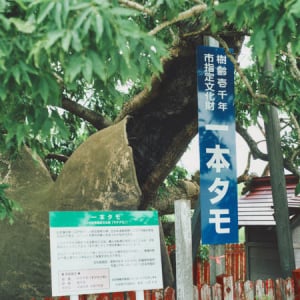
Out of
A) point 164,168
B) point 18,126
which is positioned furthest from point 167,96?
point 18,126

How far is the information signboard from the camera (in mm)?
A: 4172

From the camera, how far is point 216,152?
6020mm

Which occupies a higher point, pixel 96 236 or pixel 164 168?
pixel 164 168

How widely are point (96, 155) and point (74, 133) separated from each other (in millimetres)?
2389

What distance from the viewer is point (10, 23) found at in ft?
9.75

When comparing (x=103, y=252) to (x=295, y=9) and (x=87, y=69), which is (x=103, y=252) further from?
(x=295, y=9)

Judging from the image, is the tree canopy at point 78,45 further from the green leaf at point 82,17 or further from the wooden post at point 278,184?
the wooden post at point 278,184

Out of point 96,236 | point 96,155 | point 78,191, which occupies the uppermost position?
point 96,155

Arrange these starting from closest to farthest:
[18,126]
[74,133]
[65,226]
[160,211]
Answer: [18,126] < [65,226] < [74,133] < [160,211]

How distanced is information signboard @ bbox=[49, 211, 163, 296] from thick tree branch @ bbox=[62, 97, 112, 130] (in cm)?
274

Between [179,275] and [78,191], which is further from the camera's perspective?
[78,191]

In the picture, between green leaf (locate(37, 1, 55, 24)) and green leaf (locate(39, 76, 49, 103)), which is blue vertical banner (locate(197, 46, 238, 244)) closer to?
green leaf (locate(39, 76, 49, 103))

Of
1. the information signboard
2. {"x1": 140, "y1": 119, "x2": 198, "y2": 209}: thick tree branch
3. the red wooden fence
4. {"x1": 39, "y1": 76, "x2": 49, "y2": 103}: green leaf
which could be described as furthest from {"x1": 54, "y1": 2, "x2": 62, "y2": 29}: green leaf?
{"x1": 140, "y1": 119, "x2": 198, "y2": 209}: thick tree branch

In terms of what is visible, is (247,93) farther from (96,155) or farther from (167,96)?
(96,155)
